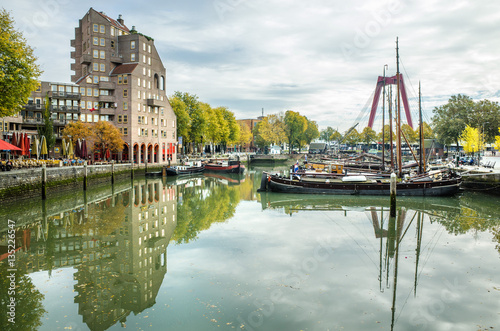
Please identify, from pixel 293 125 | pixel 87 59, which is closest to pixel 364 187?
pixel 87 59

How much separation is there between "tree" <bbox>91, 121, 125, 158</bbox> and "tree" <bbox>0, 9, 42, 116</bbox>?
944 inches

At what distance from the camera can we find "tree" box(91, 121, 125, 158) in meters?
54.4

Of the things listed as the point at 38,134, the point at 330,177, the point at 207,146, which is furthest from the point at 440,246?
the point at 207,146

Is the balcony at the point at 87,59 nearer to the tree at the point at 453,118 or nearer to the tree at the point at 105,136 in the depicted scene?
the tree at the point at 105,136

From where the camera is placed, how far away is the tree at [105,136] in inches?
2143

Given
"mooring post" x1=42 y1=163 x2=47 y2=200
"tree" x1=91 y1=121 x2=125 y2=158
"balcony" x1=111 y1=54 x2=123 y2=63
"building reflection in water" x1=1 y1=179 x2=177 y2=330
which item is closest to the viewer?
"building reflection in water" x1=1 y1=179 x2=177 y2=330

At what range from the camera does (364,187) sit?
117ft

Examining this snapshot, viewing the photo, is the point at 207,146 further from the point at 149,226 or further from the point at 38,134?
the point at 149,226

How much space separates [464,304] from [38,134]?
60.0 m

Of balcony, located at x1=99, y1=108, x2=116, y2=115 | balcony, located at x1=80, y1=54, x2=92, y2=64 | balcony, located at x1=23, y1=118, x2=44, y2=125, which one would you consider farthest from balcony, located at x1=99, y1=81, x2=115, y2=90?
balcony, located at x1=23, y1=118, x2=44, y2=125

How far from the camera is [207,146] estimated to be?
127 meters

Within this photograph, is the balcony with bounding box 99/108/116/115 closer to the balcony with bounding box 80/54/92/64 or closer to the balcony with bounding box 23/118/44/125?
the balcony with bounding box 80/54/92/64

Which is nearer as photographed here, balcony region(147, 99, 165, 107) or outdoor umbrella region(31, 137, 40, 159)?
outdoor umbrella region(31, 137, 40, 159)

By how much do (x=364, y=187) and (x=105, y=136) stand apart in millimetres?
38977
